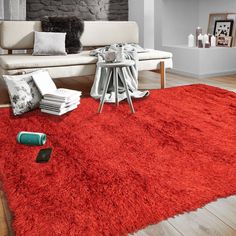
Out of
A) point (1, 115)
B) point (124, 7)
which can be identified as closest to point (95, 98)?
point (1, 115)

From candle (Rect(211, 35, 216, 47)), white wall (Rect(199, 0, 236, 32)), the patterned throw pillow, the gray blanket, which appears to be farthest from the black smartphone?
white wall (Rect(199, 0, 236, 32))

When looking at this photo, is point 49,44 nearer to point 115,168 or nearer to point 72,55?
point 72,55

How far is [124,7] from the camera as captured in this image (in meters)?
5.77

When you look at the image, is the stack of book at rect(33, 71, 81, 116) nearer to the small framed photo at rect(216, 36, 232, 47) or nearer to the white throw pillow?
the white throw pillow

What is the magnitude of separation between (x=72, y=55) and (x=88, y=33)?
568 millimetres

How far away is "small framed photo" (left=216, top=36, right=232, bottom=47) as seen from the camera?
15.7 feet

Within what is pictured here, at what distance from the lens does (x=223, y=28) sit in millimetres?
4922

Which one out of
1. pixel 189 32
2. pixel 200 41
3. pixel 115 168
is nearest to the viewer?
pixel 115 168

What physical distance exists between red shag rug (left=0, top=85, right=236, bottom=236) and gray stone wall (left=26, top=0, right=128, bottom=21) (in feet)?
8.74

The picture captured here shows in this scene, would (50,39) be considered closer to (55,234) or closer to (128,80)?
(128,80)

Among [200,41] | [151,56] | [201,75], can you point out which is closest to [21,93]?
[151,56]

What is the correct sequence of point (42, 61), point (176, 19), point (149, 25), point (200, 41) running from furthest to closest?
Result: point (149, 25)
point (176, 19)
point (200, 41)
point (42, 61)

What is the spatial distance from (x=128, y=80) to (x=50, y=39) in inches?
39.0

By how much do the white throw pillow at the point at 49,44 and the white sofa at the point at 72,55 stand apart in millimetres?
121
